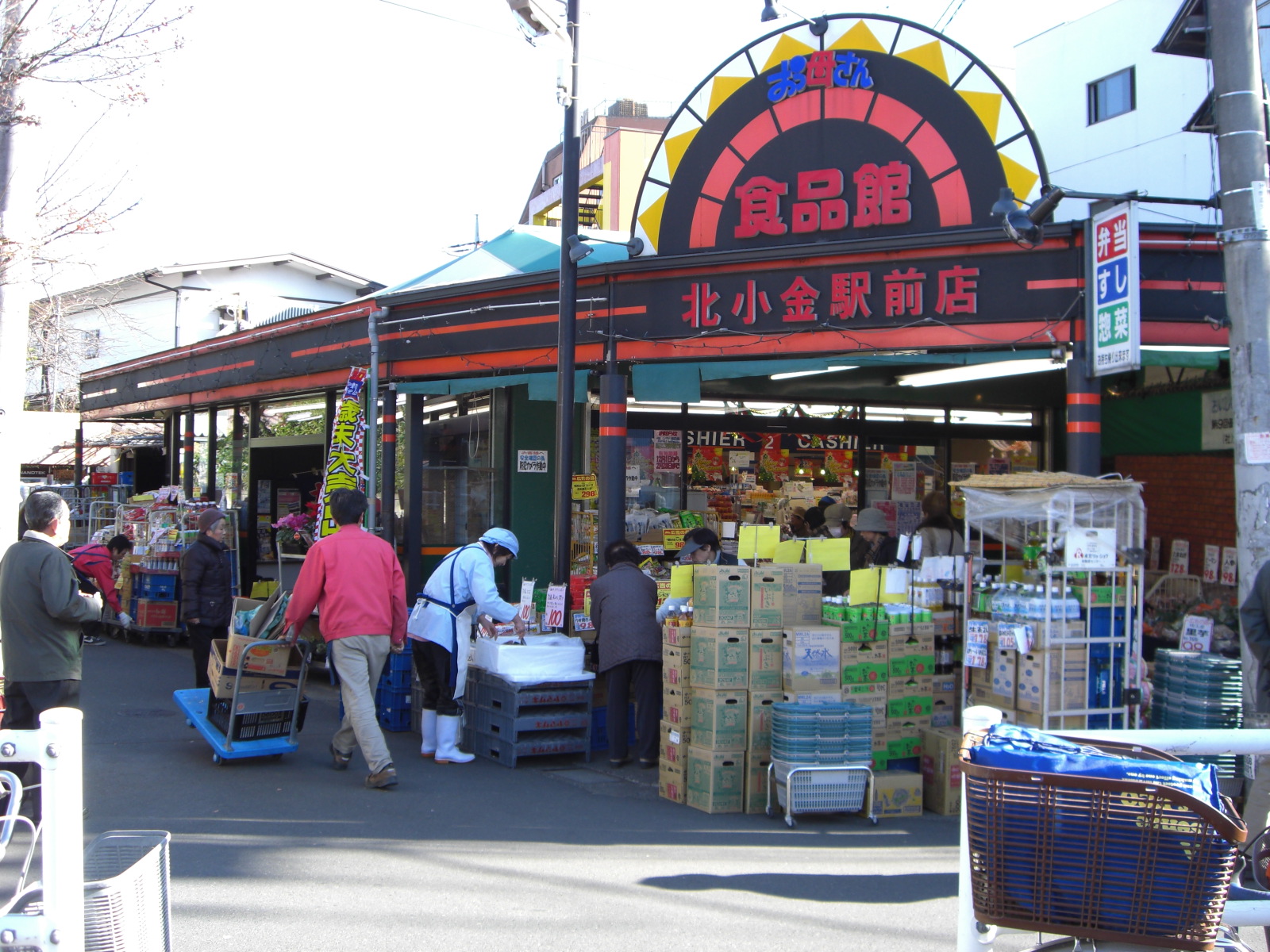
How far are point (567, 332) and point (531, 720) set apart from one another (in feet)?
11.5

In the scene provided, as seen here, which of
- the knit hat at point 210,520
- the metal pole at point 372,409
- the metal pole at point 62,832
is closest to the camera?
the metal pole at point 62,832

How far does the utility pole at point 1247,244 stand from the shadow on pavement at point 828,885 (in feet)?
8.88

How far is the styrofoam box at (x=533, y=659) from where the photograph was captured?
8.09 metres

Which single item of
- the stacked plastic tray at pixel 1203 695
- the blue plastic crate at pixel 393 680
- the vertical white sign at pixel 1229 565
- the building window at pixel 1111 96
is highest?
the building window at pixel 1111 96

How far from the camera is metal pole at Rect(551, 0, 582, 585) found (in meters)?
9.20

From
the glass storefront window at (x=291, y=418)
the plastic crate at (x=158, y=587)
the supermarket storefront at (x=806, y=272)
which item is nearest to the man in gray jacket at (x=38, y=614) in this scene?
the supermarket storefront at (x=806, y=272)

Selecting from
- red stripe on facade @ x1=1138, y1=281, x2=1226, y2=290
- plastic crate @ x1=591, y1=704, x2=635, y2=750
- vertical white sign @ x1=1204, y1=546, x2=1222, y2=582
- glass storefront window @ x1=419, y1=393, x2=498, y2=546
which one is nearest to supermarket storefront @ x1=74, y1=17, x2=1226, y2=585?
red stripe on facade @ x1=1138, y1=281, x2=1226, y2=290

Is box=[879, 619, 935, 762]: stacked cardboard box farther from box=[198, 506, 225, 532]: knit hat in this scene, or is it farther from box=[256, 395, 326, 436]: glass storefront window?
box=[256, 395, 326, 436]: glass storefront window

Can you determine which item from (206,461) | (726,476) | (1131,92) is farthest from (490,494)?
(1131,92)

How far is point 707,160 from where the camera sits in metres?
9.68

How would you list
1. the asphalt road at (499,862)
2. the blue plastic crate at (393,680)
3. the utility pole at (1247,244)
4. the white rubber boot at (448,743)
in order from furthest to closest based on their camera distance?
the blue plastic crate at (393,680) → the white rubber boot at (448,743) → the utility pole at (1247,244) → the asphalt road at (499,862)

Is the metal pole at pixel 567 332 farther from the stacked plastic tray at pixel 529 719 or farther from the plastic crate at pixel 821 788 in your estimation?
the plastic crate at pixel 821 788

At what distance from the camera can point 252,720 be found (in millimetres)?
7785

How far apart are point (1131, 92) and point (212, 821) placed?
66.7 ft
